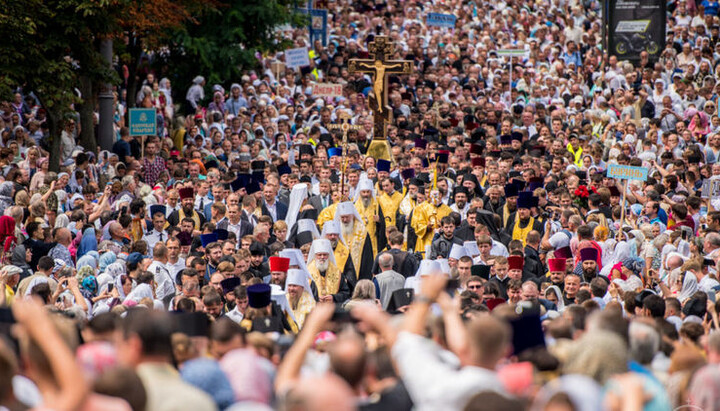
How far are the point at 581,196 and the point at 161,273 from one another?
304 inches

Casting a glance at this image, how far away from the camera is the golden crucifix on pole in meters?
22.9

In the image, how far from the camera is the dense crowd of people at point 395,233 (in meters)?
5.85

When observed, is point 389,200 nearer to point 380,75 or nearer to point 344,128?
point 344,128

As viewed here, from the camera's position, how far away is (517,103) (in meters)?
27.2

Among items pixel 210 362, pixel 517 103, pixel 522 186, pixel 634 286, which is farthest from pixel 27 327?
pixel 517 103

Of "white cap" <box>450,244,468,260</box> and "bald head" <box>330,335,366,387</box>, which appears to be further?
"white cap" <box>450,244,468,260</box>

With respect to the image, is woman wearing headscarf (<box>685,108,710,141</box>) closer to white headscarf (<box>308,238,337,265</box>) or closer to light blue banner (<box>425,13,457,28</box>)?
light blue banner (<box>425,13,457,28</box>)

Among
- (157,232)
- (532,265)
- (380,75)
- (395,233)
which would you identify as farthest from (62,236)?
(380,75)

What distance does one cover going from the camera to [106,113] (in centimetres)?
2253

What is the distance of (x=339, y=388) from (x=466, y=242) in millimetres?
10176

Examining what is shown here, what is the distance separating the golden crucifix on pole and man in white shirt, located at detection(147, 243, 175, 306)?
9942 mm

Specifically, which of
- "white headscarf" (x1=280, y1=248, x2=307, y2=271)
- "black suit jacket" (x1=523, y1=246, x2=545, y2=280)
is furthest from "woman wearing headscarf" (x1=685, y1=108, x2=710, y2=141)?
"white headscarf" (x1=280, y1=248, x2=307, y2=271)

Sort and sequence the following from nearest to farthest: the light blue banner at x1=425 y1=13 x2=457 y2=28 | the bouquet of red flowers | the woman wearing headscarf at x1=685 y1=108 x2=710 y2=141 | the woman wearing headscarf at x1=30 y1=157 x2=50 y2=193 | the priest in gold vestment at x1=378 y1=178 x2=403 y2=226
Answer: the woman wearing headscarf at x1=30 y1=157 x2=50 y2=193 < the priest in gold vestment at x1=378 y1=178 x2=403 y2=226 < the bouquet of red flowers < the woman wearing headscarf at x1=685 y1=108 x2=710 y2=141 < the light blue banner at x1=425 y1=13 x2=457 y2=28

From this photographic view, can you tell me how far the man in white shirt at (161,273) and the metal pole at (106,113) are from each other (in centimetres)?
975
